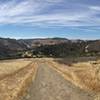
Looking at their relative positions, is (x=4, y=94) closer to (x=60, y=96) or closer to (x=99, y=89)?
(x=60, y=96)

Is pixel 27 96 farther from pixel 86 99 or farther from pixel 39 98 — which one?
pixel 86 99

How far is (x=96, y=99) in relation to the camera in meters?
28.3

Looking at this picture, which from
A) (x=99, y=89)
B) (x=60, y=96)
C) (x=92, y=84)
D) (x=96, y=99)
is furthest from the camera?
(x=92, y=84)

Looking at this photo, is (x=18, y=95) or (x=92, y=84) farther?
(x=92, y=84)

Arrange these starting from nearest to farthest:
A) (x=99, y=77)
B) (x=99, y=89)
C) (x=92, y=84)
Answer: (x=99, y=89) < (x=92, y=84) < (x=99, y=77)

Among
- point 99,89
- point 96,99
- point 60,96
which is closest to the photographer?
point 96,99

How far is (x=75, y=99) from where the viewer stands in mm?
29125

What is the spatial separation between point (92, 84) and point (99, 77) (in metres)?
5.58

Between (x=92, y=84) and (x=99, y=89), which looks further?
(x=92, y=84)

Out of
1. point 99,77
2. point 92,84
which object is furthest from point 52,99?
point 99,77

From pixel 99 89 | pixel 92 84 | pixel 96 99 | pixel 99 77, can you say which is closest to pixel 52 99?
pixel 96 99

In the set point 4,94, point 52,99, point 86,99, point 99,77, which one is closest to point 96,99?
point 86,99

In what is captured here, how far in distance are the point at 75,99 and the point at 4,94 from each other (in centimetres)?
722

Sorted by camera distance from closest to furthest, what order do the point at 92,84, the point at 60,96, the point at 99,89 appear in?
1. the point at 60,96
2. the point at 99,89
3. the point at 92,84
